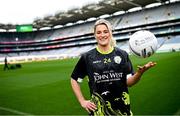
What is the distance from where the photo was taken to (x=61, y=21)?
288ft

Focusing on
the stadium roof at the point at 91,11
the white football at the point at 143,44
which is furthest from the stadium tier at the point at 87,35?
the white football at the point at 143,44

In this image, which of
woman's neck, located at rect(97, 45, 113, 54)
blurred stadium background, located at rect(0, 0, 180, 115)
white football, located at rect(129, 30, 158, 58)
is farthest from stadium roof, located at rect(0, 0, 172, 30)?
woman's neck, located at rect(97, 45, 113, 54)

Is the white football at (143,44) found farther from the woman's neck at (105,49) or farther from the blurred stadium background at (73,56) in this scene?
the blurred stadium background at (73,56)

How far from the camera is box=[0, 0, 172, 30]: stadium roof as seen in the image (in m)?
63.9

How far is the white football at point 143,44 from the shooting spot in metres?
4.13

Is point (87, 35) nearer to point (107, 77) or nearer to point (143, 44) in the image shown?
point (143, 44)

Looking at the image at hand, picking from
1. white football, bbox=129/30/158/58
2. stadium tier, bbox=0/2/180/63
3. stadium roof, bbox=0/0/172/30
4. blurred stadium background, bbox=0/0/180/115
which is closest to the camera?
white football, bbox=129/30/158/58

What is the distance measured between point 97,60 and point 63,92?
8.74 metres

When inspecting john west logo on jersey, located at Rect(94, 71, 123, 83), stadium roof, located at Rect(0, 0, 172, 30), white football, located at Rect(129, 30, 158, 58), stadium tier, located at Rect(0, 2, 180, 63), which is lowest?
stadium tier, located at Rect(0, 2, 180, 63)

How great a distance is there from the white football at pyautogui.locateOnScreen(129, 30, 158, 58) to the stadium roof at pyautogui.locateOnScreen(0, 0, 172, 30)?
58.7 metres

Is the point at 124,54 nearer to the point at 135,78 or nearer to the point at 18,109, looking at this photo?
the point at 135,78

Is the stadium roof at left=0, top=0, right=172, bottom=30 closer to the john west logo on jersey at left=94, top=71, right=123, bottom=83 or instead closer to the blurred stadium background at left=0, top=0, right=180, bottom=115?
the blurred stadium background at left=0, top=0, right=180, bottom=115

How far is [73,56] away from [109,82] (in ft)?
216

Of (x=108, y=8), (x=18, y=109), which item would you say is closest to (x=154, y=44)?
(x=18, y=109)
